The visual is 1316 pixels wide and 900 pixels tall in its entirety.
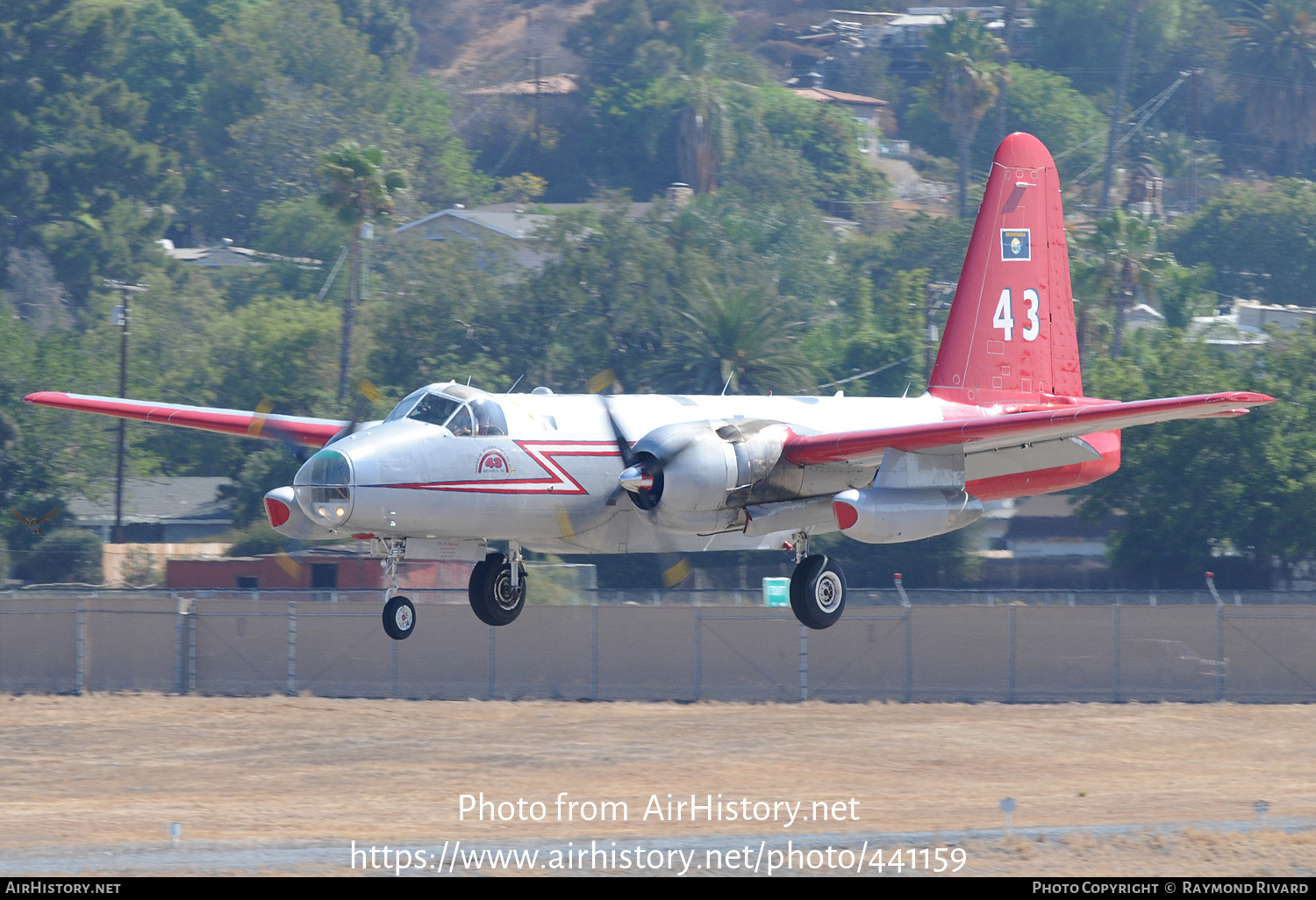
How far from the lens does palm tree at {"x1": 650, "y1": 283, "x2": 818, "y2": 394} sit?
74250mm

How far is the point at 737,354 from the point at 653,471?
48.1 meters

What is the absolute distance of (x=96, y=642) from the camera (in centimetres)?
5250

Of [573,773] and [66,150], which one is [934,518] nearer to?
[573,773]

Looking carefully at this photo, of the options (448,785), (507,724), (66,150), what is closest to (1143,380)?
(507,724)

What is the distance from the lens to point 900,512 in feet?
91.5

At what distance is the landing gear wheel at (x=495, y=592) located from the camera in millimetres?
28359

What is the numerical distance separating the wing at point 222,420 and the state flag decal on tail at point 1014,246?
13779 millimetres

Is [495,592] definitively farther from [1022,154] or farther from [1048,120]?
[1048,120]

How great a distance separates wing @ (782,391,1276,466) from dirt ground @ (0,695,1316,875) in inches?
356

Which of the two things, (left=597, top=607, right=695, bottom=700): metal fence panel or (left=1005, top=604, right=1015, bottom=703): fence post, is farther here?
(left=597, top=607, right=695, bottom=700): metal fence panel

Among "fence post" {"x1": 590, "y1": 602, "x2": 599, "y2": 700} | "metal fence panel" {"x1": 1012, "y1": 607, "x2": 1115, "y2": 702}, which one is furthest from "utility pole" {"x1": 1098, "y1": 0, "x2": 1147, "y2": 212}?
"fence post" {"x1": 590, "y1": 602, "x2": 599, "y2": 700}

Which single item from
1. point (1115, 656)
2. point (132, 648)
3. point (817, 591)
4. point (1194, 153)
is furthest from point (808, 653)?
point (1194, 153)

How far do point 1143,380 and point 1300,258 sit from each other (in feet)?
180

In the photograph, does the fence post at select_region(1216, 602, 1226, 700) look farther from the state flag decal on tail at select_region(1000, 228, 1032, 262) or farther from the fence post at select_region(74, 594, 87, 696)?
the fence post at select_region(74, 594, 87, 696)
